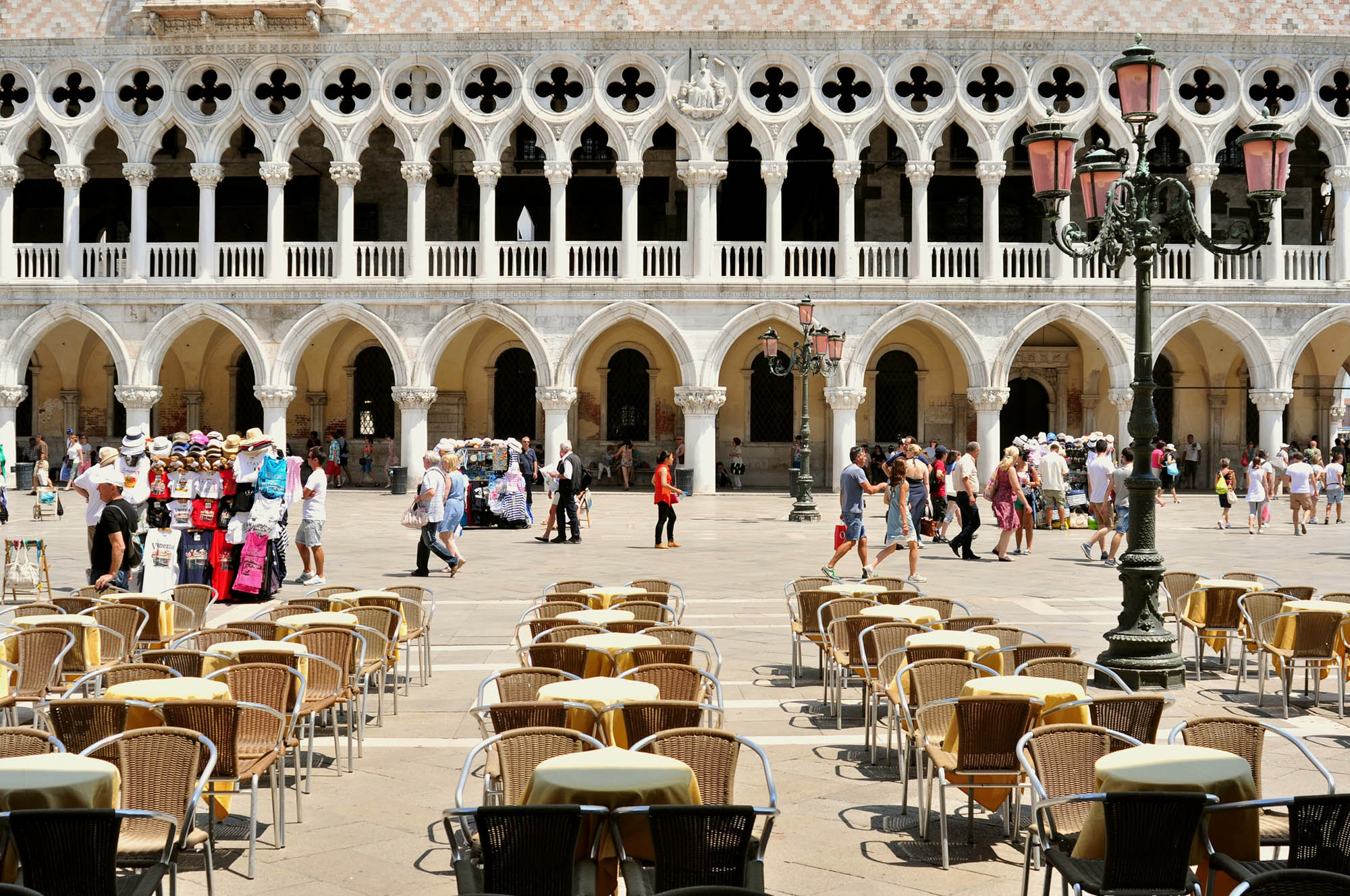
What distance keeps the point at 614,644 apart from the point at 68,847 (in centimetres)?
352

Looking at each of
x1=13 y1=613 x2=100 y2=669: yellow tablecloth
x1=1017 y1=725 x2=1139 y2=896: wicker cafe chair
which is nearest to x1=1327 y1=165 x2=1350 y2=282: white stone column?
x1=1017 y1=725 x2=1139 y2=896: wicker cafe chair

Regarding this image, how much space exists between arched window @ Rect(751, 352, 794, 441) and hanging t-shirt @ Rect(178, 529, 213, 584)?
2112cm

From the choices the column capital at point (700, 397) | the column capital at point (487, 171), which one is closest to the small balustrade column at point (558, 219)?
the column capital at point (487, 171)

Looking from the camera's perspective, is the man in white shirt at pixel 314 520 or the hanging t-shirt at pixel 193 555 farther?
the man in white shirt at pixel 314 520

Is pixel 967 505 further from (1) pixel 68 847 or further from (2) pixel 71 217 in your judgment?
(2) pixel 71 217

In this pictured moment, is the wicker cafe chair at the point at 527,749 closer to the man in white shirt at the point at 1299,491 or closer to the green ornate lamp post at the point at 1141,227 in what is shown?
the green ornate lamp post at the point at 1141,227

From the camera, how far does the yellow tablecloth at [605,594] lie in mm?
9648

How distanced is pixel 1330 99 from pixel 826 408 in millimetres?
13374

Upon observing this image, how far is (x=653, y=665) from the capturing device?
6.54m

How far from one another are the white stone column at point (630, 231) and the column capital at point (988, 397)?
7950 millimetres

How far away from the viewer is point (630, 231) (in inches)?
1152

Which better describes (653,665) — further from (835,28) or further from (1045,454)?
(835,28)

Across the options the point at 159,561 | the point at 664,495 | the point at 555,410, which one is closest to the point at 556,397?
the point at 555,410

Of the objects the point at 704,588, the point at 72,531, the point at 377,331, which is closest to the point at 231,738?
the point at 704,588
